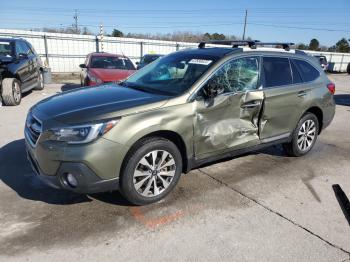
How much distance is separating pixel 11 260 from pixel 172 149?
6.14 ft

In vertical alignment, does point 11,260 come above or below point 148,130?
below

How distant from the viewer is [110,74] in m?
9.82

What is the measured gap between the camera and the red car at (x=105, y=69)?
9.62 meters

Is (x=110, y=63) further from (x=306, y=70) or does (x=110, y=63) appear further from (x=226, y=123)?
(x=226, y=123)

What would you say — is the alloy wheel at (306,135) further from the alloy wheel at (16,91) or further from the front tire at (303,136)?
the alloy wheel at (16,91)

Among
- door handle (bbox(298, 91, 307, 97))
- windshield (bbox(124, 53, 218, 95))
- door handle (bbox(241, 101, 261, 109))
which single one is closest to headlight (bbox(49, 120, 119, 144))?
windshield (bbox(124, 53, 218, 95))

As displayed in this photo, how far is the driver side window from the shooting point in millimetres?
4258

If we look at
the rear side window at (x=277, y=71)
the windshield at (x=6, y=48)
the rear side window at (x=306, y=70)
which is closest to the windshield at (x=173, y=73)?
the rear side window at (x=277, y=71)

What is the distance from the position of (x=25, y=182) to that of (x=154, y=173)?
1790mm

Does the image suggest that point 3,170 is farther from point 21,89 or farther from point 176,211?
point 21,89

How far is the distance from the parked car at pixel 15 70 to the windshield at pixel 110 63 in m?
2.00

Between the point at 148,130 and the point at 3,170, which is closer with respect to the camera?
the point at 148,130

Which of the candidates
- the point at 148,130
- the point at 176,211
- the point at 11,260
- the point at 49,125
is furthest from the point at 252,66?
the point at 11,260

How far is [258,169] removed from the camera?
16.8 feet
